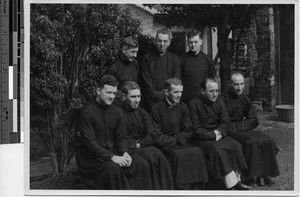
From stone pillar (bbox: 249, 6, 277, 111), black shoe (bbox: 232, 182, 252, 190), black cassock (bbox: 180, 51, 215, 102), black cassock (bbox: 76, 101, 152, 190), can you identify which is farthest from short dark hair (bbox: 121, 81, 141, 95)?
black shoe (bbox: 232, 182, 252, 190)

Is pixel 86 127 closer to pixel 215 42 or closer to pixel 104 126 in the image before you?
pixel 104 126

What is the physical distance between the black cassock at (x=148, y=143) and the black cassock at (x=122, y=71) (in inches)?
5.1

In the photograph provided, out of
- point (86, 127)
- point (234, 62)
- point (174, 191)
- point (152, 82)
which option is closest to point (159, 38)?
point (152, 82)

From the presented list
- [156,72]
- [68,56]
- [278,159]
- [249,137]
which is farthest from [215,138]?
[68,56]

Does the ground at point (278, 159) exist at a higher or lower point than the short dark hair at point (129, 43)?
lower

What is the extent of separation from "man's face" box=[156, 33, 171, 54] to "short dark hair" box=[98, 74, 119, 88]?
1.26 ft

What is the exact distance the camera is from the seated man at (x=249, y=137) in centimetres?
349

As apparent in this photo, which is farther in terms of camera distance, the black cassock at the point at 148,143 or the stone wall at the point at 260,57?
the stone wall at the point at 260,57

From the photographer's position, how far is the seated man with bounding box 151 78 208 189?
11.3 ft

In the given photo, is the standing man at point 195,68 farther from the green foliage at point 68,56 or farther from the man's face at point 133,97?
the green foliage at point 68,56

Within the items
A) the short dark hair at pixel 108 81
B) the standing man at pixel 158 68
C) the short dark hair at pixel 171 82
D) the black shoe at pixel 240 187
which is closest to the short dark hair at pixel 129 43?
the standing man at pixel 158 68

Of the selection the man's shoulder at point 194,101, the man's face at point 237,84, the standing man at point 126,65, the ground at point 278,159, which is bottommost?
the ground at point 278,159

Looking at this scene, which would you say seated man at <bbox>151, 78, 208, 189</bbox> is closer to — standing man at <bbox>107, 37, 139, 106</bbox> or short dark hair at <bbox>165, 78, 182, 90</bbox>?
short dark hair at <bbox>165, 78, 182, 90</bbox>
